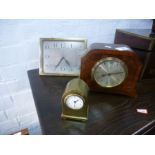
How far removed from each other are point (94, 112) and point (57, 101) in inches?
6.3

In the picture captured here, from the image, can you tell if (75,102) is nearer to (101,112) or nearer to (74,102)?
(74,102)

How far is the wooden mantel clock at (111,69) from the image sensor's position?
761 millimetres

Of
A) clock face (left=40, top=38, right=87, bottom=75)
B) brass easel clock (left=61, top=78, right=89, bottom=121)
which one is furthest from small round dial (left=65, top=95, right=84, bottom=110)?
clock face (left=40, top=38, right=87, bottom=75)

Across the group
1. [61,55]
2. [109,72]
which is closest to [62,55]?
[61,55]

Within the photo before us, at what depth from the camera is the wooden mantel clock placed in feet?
2.50

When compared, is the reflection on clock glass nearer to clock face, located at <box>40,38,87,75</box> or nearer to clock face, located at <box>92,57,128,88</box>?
clock face, located at <box>40,38,87,75</box>

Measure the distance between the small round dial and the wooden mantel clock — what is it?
16cm

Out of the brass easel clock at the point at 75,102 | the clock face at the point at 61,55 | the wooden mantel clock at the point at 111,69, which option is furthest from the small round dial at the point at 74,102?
the clock face at the point at 61,55

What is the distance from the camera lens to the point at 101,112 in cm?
74

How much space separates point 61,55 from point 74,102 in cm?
32

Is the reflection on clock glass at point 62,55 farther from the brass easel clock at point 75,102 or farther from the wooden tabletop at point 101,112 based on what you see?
the brass easel clock at point 75,102
